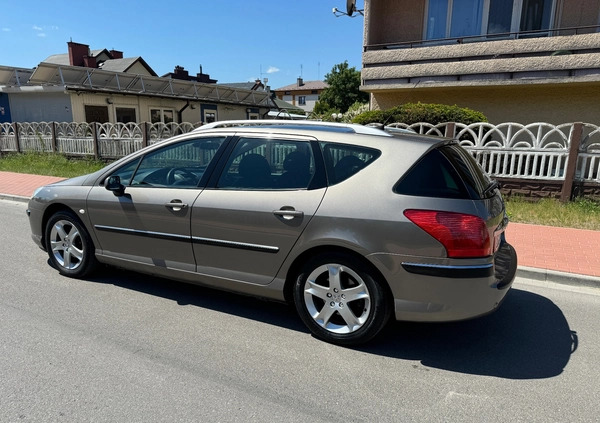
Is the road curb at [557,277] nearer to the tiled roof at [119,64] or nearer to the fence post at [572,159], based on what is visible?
the fence post at [572,159]

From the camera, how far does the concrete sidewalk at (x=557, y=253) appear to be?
4.80 metres

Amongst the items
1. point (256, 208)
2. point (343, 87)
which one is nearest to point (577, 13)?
point (256, 208)

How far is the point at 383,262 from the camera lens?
9.93ft

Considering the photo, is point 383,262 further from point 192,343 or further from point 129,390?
point 129,390

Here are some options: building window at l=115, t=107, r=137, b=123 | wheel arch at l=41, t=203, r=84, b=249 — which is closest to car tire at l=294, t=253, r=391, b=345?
wheel arch at l=41, t=203, r=84, b=249

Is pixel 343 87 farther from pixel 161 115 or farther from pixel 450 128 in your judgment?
pixel 450 128

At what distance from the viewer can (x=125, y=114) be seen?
20656 millimetres

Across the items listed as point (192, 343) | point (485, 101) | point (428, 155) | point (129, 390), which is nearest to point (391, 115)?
point (485, 101)

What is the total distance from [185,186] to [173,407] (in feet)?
6.43

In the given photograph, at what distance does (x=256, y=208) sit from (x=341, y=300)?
1.00 m

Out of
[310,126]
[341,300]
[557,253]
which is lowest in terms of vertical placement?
[557,253]

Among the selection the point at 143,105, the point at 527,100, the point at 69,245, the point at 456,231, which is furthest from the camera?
the point at 143,105

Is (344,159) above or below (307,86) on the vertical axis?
below

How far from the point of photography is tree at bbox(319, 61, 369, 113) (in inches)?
2064
